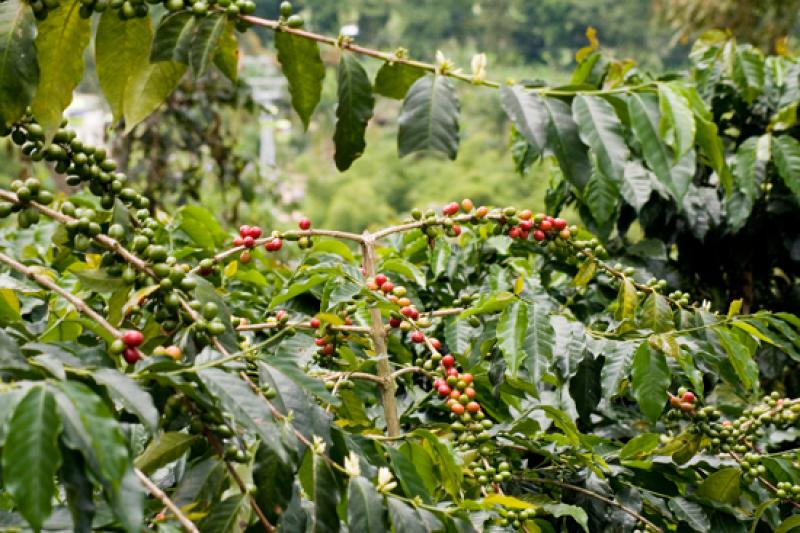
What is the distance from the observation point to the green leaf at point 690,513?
1.44 m

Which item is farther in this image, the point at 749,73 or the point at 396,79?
the point at 749,73

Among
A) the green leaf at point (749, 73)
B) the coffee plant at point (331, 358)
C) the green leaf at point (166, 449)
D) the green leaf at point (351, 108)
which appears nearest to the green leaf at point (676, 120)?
the coffee plant at point (331, 358)

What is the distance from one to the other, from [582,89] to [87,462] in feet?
2.82

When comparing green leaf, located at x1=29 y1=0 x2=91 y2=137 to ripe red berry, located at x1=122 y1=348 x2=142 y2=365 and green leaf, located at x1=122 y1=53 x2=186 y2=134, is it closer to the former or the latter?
green leaf, located at x1=122 y1=53 x2=186 y2=134

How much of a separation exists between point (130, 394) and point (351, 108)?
1.82 ft

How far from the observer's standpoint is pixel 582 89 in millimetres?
1341

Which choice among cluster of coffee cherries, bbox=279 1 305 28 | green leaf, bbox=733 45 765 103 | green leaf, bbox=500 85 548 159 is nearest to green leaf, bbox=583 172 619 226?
green leaf, bbox=500 85 548 159

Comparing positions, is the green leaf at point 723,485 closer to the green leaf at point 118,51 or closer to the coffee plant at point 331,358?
the coffee plant at point 331,358

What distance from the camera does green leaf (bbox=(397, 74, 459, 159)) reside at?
1.24 m

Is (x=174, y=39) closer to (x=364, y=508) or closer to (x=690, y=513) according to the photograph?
(x=364, y=508)

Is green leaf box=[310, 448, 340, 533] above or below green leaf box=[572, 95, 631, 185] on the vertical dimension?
below

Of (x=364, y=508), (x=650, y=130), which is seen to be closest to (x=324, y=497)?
(x=364, y=508)

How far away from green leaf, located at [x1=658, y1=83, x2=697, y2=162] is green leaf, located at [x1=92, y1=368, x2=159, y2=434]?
29.8 inches

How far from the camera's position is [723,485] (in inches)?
59.2
